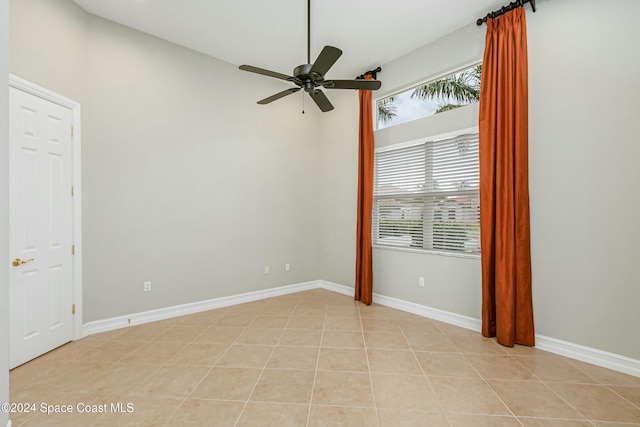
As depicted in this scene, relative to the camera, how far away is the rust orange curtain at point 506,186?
2836 millimetres

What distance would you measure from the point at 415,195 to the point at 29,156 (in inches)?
164

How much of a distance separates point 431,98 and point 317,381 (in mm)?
3587

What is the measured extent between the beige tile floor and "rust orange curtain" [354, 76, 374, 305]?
0.98 metres

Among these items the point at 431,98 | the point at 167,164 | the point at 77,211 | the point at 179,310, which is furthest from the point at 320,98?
the point at 179,310

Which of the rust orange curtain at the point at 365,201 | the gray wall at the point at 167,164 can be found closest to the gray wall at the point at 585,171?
the rust orange curtain at the point at 365,201

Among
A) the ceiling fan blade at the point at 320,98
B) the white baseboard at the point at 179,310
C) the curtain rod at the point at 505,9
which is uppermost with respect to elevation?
the curtain rod at the point at 505,9

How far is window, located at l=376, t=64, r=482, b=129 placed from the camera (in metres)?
3.45

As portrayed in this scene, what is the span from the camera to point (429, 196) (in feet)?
12.4

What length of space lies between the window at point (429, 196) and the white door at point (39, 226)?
3.79 metres

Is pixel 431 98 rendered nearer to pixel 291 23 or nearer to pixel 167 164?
pixel 291 23

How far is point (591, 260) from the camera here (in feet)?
8.34

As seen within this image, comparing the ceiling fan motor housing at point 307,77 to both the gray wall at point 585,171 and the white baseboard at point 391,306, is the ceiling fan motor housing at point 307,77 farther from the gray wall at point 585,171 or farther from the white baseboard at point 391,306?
the white baseboard at point 391,306

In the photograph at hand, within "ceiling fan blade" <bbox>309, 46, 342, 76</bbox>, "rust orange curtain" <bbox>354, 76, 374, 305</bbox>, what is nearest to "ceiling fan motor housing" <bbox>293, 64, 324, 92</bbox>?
"ceiling fan blade" <bbox>309, 46, 342, 76</bbox>

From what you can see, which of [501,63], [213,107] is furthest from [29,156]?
[501,63]
